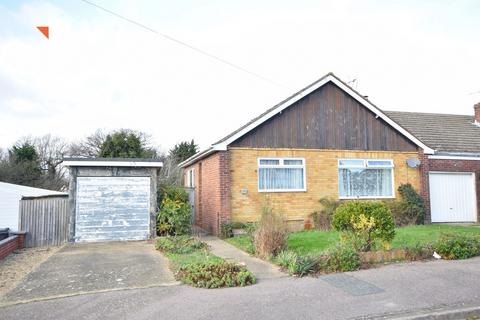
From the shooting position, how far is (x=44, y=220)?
1188cm

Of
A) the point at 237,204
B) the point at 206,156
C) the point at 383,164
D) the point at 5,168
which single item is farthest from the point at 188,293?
the point at 5,168

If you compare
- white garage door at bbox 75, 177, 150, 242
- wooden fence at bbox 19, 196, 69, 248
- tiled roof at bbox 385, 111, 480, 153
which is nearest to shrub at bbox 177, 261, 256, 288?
white garage door at bbox 75, 177, 150, 242

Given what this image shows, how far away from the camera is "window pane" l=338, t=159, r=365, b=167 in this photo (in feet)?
48.0

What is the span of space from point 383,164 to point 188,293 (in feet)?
36.8

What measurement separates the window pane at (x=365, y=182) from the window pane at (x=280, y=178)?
5.94 ft

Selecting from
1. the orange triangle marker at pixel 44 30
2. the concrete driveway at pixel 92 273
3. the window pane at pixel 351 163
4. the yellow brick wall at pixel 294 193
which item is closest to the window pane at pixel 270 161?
the yellow brick wall at pixel 294 193

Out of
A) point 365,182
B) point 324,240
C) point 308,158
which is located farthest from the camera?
point 365,182

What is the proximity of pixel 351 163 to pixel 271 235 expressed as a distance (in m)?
7.14

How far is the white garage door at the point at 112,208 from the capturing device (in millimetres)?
12172

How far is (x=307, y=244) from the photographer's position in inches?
400

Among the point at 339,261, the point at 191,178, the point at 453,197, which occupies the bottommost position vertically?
the point at 339,261

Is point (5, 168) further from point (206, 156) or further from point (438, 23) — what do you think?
point (438, 23)

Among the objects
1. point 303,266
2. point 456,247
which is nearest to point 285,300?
point 303,266

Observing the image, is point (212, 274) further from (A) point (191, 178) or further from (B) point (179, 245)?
(A) point (191, 178)
